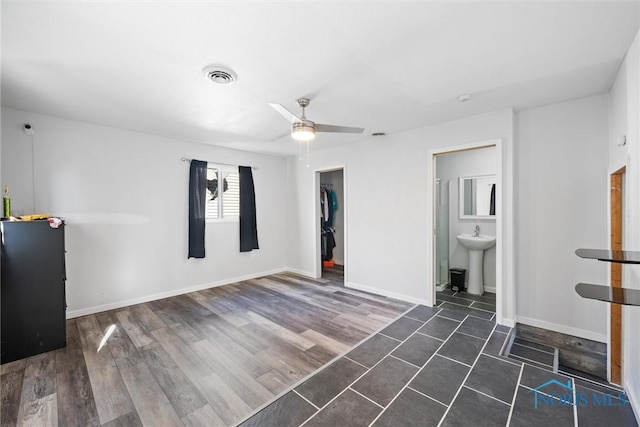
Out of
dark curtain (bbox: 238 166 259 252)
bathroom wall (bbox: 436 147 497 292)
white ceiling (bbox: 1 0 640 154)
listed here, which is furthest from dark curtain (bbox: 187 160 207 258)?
bathroom wall (bbox: 436 147 497 292)

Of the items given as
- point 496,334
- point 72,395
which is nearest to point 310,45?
point 72,395

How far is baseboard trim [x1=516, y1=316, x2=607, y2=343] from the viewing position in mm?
2810

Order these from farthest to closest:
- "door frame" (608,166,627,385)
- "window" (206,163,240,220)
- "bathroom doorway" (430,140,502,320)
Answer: "window" (206,163,240,220)
"bathroom doorway" (430,140,502,320)
"door frame" (608,166,627,385)

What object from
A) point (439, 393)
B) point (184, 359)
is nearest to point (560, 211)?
point (439, 393)

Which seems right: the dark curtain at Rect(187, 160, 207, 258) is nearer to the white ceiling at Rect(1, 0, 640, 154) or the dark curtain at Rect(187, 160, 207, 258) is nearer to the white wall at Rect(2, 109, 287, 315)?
the white wall at Rect(2, 109, 287, 315)

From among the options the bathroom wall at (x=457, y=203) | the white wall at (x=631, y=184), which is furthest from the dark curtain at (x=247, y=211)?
the white wall at (x=631, y=184)

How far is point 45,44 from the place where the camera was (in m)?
1.87

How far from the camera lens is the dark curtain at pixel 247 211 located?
5.15 meters

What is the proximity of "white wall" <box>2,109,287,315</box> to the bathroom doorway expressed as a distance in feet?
12.5

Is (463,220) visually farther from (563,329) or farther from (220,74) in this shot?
(220,74)

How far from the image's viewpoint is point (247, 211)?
521 cm

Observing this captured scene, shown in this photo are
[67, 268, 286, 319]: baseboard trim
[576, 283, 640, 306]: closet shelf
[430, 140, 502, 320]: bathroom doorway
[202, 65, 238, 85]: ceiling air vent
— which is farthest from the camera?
[430, 140, 502, 320]: bathroom doorway

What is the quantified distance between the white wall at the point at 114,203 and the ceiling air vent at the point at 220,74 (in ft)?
7.79

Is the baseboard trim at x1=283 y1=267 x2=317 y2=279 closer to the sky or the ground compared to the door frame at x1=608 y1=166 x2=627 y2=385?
closer to the ground
